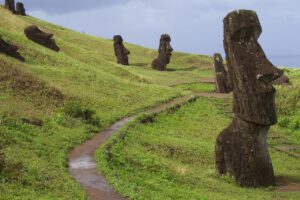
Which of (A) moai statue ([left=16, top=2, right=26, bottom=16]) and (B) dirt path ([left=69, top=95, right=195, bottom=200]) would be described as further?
(A) moai statue ([left=16, top=2, right=26, bottom=16])

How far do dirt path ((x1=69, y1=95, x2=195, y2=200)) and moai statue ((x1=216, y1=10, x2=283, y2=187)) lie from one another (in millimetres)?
5680

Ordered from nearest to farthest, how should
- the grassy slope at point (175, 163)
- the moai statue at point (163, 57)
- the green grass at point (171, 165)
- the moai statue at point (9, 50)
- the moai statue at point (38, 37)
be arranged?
the green grass at point (171, 165) < the grassy slope at point (175, 163) < the moai statue at point (9, 50) < the moai statue at point (38, 37) < the moai statue at point (163, 57)

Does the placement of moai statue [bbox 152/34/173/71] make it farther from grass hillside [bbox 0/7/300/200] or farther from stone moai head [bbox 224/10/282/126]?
stone moai head [bbox 224/10/282/126]

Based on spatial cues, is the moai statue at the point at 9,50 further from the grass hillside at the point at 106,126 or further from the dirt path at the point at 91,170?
the dirt path at the point at 91,170

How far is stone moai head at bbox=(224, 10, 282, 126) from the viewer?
845 inches

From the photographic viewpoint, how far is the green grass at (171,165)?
17234 mm

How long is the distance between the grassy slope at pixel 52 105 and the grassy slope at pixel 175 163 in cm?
188

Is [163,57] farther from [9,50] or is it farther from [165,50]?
[9,50]

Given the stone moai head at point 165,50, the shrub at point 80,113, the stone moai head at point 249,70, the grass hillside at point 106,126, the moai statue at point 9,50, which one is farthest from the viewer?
the stone moai head at point 165,50

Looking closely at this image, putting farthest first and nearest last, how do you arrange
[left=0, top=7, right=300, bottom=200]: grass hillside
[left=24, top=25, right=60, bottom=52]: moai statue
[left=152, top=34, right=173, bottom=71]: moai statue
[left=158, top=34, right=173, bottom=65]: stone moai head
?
[left=158, top=34, right=173, bottom=65]: stone moai head → [left=152, top=34, right=173, bottom=71]: moai statue → [left=24, top=25, right=60, bottom=52]: moai statue → [left=0, top=7, right=300, bottom=200]: grass hillside

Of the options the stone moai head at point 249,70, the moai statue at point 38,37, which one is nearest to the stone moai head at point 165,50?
the moai statue at point 38,37

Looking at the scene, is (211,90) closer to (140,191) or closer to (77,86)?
(77,86)

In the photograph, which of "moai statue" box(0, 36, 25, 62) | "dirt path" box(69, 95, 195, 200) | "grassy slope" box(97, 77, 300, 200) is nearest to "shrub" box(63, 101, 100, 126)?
"dirt path" box(69, 95, 195, 200)

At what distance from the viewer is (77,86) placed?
1559 inches
